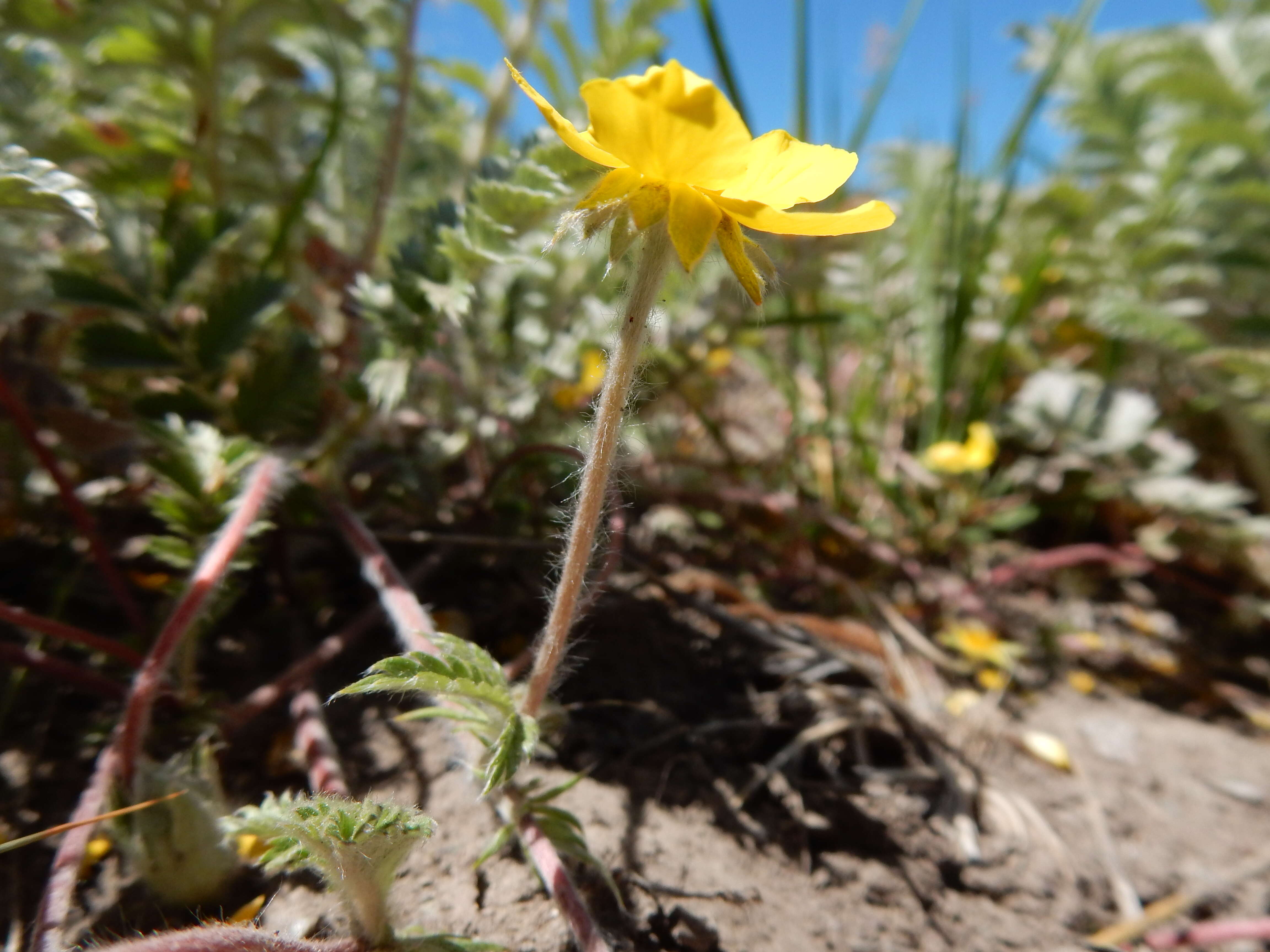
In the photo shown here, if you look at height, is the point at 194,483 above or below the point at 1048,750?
above

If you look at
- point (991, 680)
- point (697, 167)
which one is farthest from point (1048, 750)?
point (697, 167)

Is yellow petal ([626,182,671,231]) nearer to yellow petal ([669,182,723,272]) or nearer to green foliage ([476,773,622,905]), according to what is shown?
yellow petal ([669,182,723,272])

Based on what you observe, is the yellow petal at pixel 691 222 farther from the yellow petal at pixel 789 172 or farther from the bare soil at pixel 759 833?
the bare soil at pixel 759 833

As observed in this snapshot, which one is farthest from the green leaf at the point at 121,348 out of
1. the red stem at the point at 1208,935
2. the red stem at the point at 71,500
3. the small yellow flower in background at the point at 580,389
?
the red stem at the point at 1208,935

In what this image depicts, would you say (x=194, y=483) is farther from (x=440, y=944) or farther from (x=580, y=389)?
(x=580, y=389)

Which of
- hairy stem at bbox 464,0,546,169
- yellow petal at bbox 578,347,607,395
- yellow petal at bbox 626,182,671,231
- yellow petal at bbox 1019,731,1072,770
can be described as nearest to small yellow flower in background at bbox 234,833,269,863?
yellow petal at bbox 626,182,671,231

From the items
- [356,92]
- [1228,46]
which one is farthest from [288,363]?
[1228,46]
